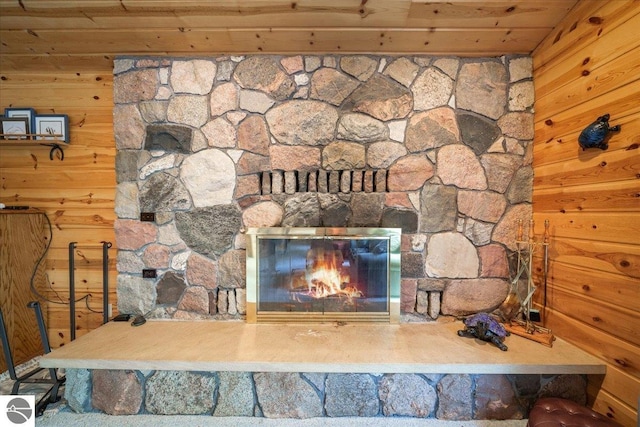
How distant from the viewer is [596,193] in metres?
1.51

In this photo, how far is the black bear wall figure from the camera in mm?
1434

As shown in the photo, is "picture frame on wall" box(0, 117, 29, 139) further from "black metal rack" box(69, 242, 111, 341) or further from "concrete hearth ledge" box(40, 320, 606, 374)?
"concrete hearth ledge" box(40, 320, 606, 374)

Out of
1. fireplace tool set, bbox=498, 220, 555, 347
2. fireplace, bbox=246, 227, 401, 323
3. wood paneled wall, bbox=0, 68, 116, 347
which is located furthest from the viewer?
wood paneled wall, bbox=0, 68, 116, 347

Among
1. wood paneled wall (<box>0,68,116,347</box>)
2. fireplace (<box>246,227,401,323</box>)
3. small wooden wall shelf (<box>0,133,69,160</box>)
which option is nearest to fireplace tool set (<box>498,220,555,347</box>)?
fireplace (<box>246,227,401,323</box>)

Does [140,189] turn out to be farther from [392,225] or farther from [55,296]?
[392,225]

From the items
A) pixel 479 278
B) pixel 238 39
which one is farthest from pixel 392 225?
pixel 238 39

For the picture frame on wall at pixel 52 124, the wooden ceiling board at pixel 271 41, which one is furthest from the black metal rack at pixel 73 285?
the wooden ceiling board at pixel 271 41

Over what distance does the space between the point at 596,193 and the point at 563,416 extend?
1.19 meters

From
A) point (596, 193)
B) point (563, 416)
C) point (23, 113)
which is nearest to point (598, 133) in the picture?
point (596, 193)

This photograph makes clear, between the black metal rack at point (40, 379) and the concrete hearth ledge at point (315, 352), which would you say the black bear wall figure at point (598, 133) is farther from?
the black metal rack at point (40, 379)

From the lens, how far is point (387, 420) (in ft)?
5.08

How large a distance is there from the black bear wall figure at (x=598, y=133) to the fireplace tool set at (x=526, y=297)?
1.88 feet

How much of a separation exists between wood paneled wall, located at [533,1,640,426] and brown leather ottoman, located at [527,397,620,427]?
23 centimetres

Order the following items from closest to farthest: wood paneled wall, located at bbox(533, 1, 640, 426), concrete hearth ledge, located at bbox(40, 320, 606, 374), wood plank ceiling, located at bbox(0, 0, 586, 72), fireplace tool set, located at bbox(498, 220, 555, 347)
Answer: wood paneled wall, located at bbox(533, 1, 640, 426) → concrete hearth ledge, located at bbox(40, 320, 606, 374) → wood plank ceiling, located at bbox(0, 0, 586, 72) → fireplace tool set, located at bbox(498, 220, 555, 347)
